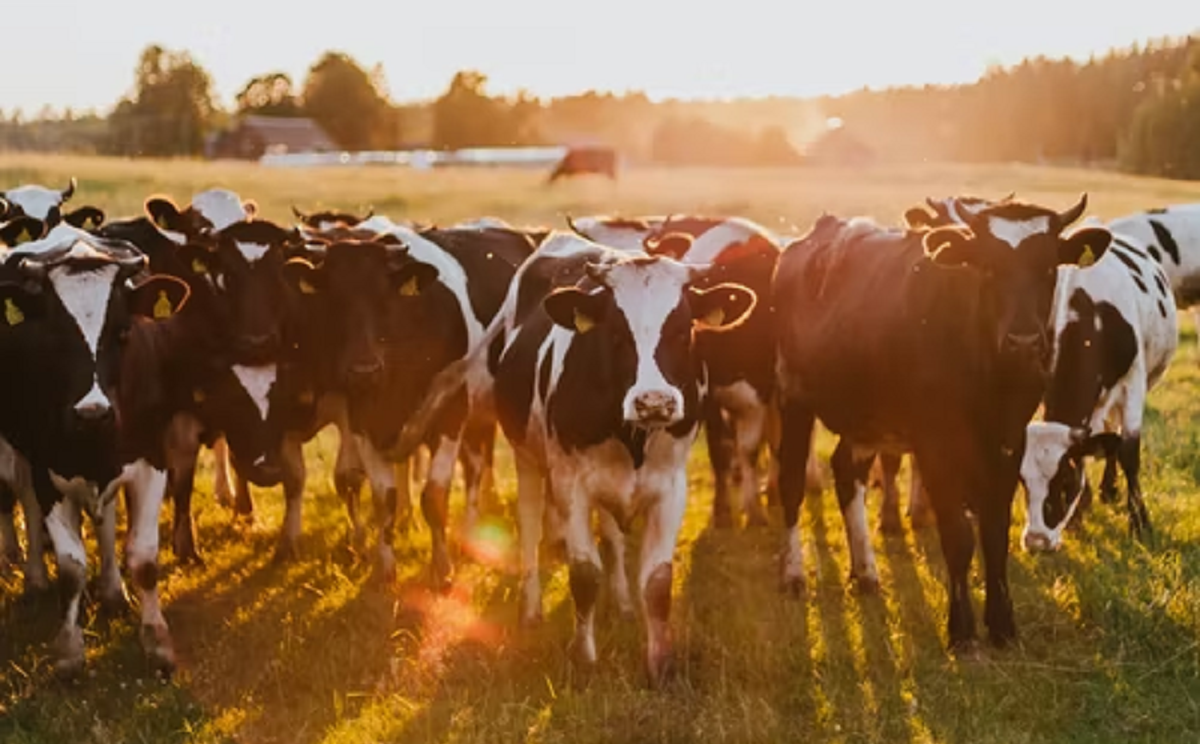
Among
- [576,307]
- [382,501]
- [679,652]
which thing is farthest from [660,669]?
[382,501]

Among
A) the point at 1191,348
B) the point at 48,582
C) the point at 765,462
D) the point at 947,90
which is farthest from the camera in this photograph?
the point at 947,90

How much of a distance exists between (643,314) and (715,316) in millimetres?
579

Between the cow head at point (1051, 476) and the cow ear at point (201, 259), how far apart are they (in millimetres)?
5257

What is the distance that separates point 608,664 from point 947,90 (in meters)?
89.2

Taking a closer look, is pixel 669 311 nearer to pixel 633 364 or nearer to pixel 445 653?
pixel 633 364

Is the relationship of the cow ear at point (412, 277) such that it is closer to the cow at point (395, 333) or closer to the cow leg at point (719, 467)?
the cow at point (395, 333)

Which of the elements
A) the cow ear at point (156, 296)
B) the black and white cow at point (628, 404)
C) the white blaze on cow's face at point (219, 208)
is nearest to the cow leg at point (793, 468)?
the black and white cow at point (628, 404)

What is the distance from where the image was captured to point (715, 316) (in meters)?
7.29

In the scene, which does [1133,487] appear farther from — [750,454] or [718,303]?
[718,303]

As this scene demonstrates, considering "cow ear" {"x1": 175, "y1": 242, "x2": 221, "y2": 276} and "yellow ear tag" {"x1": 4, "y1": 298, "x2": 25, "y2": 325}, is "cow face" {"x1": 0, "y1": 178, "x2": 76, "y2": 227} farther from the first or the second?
"yellow ear tag" {"x1": 4, "y1": 298, "x2": 25, "y2": 325}

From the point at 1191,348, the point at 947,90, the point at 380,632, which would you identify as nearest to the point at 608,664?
the point at 380,632

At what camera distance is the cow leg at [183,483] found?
9438 mm

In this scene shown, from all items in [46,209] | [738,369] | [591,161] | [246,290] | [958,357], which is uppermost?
[46,209]

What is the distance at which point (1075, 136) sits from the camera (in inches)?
2995
